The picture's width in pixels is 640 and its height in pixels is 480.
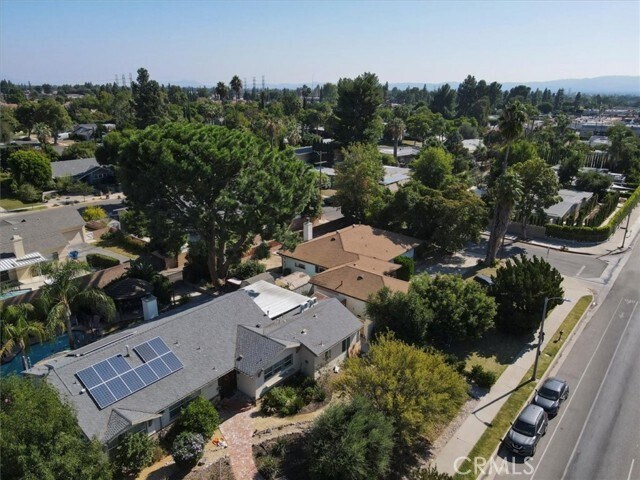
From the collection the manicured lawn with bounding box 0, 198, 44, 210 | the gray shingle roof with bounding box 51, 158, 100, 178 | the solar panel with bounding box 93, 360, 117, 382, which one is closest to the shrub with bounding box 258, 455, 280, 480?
the solar panel with bounding box 93, 360, 117, 382

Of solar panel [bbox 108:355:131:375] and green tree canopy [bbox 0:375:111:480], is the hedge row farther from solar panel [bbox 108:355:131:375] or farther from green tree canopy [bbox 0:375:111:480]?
green tree canopy [bbox 0:375:111:480]

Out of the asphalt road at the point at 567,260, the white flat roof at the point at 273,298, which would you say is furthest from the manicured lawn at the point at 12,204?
the asphalt road at the point at 567,260

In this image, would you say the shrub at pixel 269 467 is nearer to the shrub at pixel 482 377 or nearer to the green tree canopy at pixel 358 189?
the shrub at pixel 482 377

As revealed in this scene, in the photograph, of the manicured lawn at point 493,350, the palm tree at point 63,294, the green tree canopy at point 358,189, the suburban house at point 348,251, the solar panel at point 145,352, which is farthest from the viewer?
the green tree canopy at point 358,189

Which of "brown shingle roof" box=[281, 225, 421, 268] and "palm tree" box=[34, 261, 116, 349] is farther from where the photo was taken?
"brown shingle roof" box=[281, 225, 421, 268]

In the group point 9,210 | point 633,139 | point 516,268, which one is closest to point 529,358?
point 516,268

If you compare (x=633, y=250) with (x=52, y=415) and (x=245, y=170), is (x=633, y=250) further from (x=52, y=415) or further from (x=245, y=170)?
(x=52, y=415)

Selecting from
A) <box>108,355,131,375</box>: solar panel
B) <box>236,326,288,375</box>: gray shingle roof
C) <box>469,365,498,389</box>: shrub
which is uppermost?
<box>108,355,131,375</box>: solar panel
